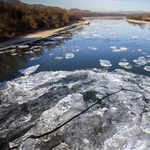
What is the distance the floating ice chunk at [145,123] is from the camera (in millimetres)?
2329

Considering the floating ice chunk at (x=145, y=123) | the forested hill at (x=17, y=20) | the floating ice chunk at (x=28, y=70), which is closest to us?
the floating ice chunk at (x=145, y=123)

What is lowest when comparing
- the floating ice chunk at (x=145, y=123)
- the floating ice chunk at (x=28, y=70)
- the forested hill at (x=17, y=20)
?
the floating ice chunk at (x=145, y=123)

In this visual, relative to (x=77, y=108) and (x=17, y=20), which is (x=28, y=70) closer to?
(x=77, y=108)

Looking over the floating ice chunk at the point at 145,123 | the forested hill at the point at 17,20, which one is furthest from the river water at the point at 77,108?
the forested hill at the point at 17,20

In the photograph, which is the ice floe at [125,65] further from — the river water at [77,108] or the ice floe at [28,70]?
the ice floe at [28,70]

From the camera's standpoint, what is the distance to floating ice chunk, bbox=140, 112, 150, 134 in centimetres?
233

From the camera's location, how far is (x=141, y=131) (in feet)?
7.59

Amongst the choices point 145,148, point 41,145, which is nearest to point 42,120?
point 41,145

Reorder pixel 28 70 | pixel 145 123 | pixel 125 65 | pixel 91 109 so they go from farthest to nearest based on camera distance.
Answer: pixel 125 65
pixel 28 70
pixel 91 109
pixel 145 123

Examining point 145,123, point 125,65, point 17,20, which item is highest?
point 17,20

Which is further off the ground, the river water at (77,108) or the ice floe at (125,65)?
the ice floe at (125,65)

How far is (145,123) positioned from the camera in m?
2.48

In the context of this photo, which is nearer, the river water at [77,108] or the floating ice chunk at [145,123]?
the river water at [77,108]

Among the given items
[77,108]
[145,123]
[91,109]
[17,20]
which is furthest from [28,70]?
[17,20]
